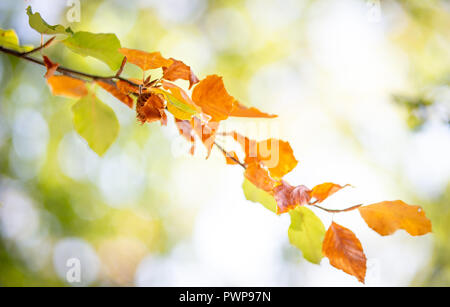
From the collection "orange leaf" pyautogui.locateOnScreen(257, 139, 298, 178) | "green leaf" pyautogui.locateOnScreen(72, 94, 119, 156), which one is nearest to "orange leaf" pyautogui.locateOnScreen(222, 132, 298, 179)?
"orange leaf" pyautogui.locateOnScreen(257, 139, 298, 178)

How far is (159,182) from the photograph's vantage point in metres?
2.26

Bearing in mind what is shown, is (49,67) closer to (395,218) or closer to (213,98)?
(213,98)

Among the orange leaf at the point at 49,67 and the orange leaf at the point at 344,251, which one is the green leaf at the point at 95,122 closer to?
the orange leaf at the point at 49,67

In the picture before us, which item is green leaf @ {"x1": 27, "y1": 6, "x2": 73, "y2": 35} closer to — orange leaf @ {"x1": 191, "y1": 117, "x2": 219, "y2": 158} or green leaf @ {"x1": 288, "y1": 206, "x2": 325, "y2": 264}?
orange leaf @ {"x1": 191, "y1": 117, "x2": 219, "y2": 158}

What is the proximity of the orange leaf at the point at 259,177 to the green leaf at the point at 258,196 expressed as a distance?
3cm

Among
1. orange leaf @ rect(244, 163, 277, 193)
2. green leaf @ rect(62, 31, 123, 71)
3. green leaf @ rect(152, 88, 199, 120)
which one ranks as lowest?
orange leaf @ rect(244, 163, 277, 193)

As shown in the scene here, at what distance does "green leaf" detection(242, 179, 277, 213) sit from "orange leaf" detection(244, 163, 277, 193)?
27 mm

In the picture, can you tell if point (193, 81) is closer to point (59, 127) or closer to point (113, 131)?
point (113, 131)

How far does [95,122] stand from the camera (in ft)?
1.01

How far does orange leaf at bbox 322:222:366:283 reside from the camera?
0.85ft

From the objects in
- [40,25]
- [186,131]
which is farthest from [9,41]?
[186,131]

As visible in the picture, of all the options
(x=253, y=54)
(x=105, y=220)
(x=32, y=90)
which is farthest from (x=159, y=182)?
(x=253, y=54)
